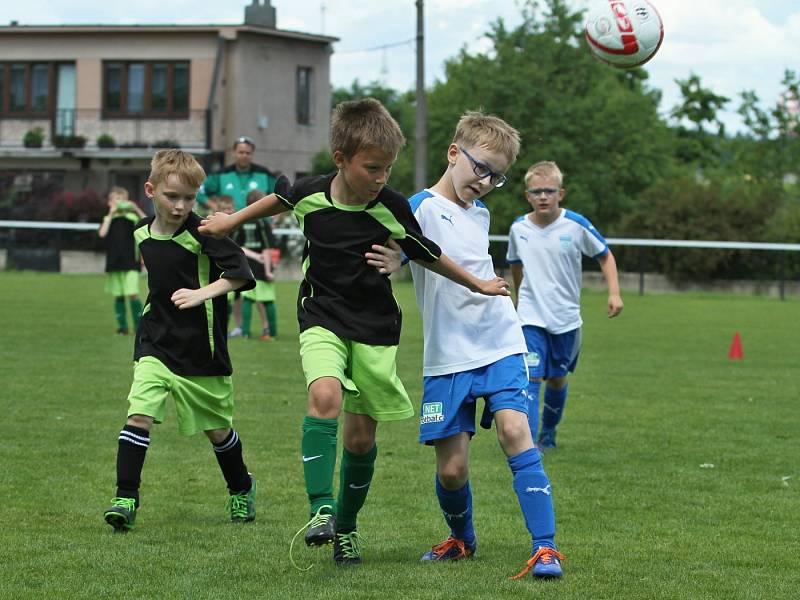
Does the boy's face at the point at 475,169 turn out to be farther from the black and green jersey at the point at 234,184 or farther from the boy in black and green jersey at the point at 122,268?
the boy in black and green jersey at the point at 122,268

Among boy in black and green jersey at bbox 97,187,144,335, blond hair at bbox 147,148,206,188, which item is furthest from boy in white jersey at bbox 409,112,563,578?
boy in black and green jersey at bbox 97,187,144,335

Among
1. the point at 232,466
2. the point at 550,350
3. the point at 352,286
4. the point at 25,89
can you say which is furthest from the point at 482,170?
the point at 25,89

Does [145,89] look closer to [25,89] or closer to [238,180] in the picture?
[25,89]

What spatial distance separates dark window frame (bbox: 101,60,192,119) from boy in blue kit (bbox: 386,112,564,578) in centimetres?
4410

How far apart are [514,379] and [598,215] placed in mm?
43020

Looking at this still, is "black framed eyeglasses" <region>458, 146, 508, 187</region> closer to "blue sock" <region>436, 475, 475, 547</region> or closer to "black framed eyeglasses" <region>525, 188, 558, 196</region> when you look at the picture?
"blue sock" <region>436, 475, 475, 547</region>

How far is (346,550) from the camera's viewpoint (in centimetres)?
557

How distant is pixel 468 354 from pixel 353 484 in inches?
28.8

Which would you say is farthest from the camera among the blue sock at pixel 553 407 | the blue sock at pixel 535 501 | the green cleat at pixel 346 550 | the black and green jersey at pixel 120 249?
the black and green jersey at pixel 120 249

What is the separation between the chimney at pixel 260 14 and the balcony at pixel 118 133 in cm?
402

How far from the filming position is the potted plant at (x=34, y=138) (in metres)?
48.6

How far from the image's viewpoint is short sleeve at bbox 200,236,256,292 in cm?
617

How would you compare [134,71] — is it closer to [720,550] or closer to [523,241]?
[523,241]

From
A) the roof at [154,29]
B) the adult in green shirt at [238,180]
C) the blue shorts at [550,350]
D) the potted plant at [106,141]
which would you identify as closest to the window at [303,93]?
the roof at [154,29]
